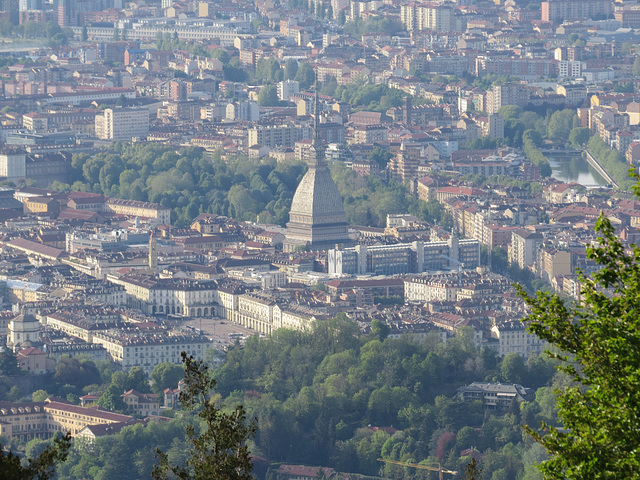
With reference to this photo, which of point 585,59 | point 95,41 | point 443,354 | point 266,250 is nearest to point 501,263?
point 266,250

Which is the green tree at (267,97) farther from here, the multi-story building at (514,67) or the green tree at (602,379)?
the green tree at (602,379)

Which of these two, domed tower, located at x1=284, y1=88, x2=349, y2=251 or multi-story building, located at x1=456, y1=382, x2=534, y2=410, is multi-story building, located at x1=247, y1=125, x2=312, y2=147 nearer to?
domed tower, located at x1=284, y1=88, x2=349, y2=251

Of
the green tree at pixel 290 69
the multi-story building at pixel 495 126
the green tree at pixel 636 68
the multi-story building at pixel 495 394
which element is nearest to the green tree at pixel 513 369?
the multi-story building at pixel 495 394

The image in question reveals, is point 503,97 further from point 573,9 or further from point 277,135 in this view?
point 573,9

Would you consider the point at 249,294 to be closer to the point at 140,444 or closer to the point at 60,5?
the point at 140,444

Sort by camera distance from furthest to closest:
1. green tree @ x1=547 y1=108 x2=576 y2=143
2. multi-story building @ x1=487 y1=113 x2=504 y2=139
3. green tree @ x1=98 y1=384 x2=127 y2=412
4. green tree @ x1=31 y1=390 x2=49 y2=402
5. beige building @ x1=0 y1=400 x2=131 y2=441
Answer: green tree @ x1=547 y1=108 x2=576 y2=143 < multi-story building @ x1=487 y1=113 x2=504 y2=139 < green tree @ x1=31 y1=390 x2=49 y2=402 < green tree @ x1=98 y1=384 x2=127 y2=412 < beige building @ x1=0 y1=400 x2=131 y2=441

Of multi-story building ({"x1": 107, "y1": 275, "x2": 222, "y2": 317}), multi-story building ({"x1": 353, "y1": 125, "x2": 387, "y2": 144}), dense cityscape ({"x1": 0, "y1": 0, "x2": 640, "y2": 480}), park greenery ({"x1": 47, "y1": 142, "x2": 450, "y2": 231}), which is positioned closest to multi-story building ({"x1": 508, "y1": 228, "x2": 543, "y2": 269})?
dense cityscape ({"x1": 0, "y1": 0, "x2": 640, "y2": 480})
